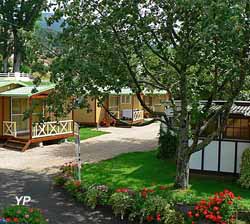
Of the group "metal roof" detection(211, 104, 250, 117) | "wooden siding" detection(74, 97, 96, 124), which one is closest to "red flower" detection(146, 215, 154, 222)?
"metal roof" detection(211, 104, 250, 117)

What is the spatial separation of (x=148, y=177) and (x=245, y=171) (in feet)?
10.5

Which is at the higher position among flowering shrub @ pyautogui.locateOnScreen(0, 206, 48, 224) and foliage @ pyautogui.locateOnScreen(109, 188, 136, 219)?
flowering shrub @ pyautogui.locateOnScreen(0, 206, 48, 224)

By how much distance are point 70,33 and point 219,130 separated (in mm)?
5007

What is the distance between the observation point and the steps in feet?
66.1

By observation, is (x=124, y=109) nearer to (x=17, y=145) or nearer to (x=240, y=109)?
(x=17, y=145)

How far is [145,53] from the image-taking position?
496 inches

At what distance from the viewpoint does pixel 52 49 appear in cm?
1129

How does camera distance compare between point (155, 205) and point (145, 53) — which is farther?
point (145, 53)

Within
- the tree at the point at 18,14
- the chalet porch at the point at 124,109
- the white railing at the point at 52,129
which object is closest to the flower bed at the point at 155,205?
the white railing at the point at 52,129

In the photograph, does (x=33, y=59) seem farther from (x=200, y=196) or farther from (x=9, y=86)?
(x=9, y=86)

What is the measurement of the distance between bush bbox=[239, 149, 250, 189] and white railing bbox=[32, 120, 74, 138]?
1031 cm

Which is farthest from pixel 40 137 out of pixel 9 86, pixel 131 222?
pixel 131 222

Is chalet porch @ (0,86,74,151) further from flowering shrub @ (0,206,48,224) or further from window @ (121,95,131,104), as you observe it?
flowering shrub @ (0,206,48,224)

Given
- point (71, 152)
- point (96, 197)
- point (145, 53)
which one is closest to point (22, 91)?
point (71, 152)
